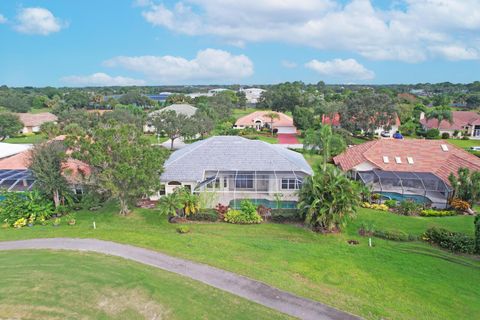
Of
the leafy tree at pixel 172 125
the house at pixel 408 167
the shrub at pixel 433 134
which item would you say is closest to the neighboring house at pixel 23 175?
the leafy tree at pixel 172 125

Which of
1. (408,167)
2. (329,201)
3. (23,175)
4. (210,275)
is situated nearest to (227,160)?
(329,201)

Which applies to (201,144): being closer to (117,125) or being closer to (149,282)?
(117,125)

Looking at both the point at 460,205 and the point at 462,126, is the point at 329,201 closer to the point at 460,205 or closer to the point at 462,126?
the point at 460,205

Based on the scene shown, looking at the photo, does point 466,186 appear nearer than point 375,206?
Yes

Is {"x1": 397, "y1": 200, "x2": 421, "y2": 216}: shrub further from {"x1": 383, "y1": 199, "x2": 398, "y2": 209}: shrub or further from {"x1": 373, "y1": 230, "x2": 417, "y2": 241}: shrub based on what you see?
{"x1": 373, "y1": 230, "x2": 417, "y2": 241}: shrub

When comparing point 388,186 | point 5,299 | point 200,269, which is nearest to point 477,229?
point 388,186
